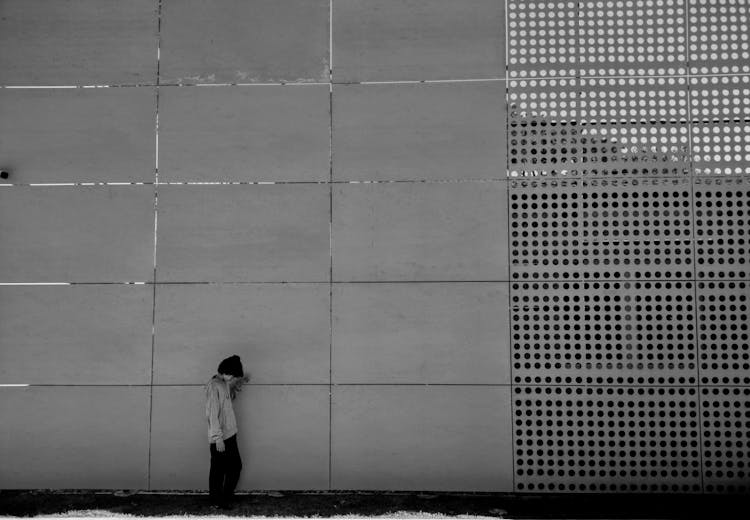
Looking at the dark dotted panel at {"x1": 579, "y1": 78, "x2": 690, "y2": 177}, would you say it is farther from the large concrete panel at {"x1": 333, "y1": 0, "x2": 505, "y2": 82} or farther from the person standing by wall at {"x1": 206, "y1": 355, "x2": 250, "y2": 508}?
the person standing by wall at {"x1": 206, "y1": 355, "x2": 250, "y2": 508}

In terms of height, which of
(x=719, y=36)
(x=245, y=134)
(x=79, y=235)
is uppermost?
(x=719, y=36)

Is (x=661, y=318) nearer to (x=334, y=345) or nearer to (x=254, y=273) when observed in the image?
(x=334, y=345)

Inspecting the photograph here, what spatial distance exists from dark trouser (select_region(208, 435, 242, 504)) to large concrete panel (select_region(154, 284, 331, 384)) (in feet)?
2.94

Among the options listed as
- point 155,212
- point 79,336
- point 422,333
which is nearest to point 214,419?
point 79,336

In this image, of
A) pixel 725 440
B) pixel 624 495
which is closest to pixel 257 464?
pixel 624 495

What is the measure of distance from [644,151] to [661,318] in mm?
2075

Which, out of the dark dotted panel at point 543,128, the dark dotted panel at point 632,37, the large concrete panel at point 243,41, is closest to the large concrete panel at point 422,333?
the dark dotted panel at point 543,128

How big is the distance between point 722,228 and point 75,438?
8.48m

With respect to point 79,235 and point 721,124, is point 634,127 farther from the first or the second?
point 79,235

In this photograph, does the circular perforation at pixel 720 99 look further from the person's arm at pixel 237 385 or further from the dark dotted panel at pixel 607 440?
the person's arm at pixel 237 385

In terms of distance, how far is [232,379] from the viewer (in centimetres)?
745

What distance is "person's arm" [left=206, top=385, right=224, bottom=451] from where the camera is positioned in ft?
22.5

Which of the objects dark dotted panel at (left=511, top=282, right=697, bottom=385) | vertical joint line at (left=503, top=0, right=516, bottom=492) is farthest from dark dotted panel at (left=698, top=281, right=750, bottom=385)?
vertical joint line at (left=503, top=0, right=516, bottom=492)

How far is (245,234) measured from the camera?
782 centimetres
